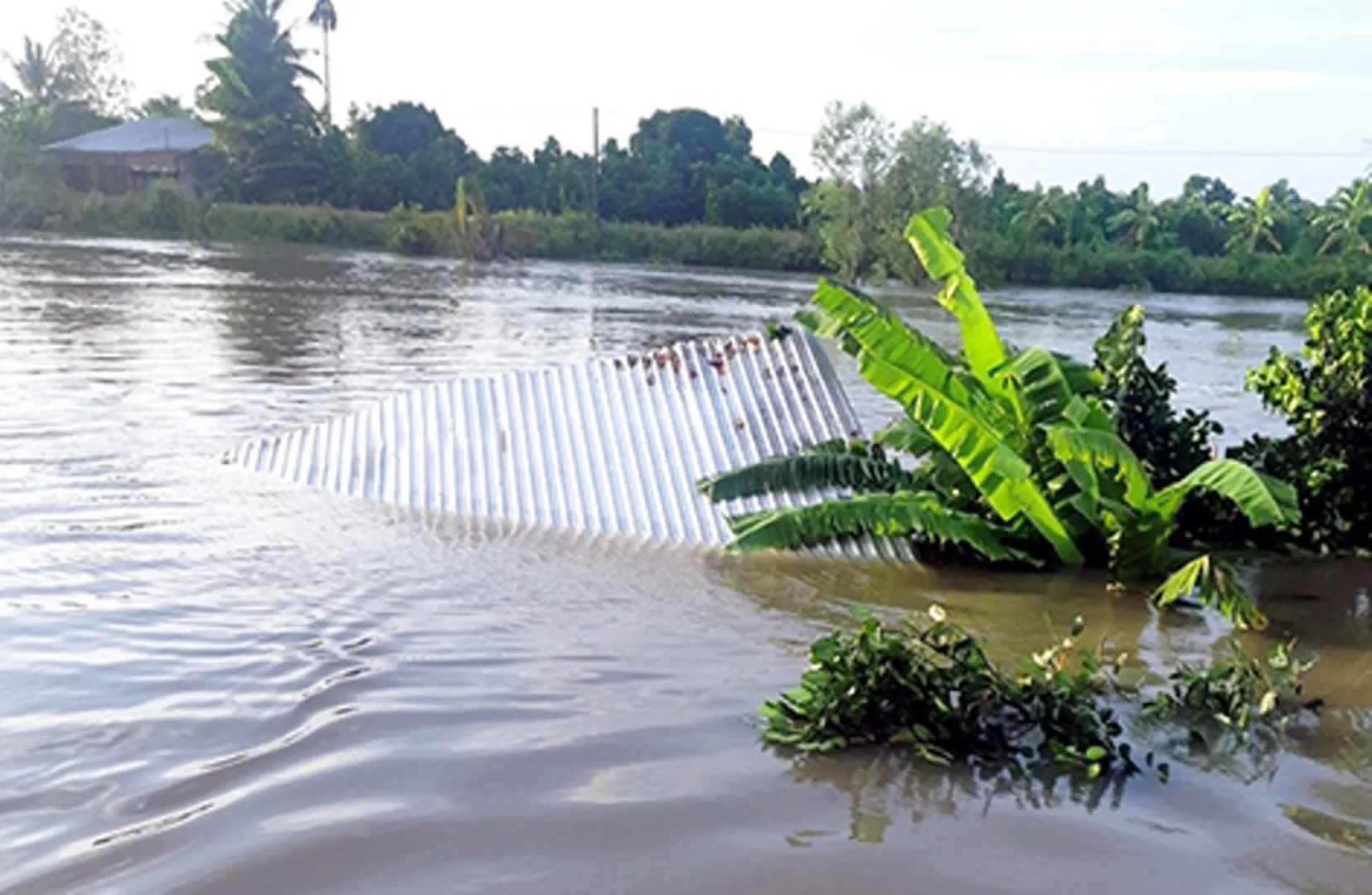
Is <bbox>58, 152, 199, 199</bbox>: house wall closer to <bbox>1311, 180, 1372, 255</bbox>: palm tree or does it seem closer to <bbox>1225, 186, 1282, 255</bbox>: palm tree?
<bbox>1225, 186, 1282, 255</bbox>: palm tree

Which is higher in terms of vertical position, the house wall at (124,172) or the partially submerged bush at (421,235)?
the house wall at (124,172)

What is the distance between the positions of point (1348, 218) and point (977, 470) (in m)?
60.3

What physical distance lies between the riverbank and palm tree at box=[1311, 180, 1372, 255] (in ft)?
12.2


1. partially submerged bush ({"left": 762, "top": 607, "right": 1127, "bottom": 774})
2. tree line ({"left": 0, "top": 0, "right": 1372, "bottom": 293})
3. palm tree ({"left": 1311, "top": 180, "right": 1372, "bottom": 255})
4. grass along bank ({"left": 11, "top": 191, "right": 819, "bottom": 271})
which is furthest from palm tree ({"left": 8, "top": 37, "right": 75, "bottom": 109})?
partially submerged bush ({"left": 762, "top": 607, "right": 1127, "bottom": 774})

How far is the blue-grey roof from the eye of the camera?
196 ft

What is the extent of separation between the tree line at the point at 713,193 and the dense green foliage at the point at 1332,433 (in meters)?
34.3

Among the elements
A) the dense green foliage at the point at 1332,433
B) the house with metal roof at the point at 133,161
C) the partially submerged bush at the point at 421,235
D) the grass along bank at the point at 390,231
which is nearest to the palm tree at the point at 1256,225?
the grass along bank at the point at 390,231

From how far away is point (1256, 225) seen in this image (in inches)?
2361

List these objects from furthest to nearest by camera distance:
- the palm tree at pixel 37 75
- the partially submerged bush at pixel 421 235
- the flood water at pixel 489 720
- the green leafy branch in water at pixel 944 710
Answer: the palm tree at pixel 37 75
the partially submerged bush at pixel 421 235
the green leafy branch in water at pixel 944 710
the flood water at pixel 489 720

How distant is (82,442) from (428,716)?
714 centimetres

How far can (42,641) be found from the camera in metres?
6.02

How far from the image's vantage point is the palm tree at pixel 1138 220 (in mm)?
61938

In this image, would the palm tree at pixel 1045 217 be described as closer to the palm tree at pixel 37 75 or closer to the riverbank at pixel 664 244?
the riverbank at pixel 664 244

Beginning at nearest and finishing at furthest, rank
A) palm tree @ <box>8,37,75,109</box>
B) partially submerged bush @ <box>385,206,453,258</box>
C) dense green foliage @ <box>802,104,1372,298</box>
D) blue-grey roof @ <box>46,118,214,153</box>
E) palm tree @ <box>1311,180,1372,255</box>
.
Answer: dense green foliage @ <box>802,104,1372,298</box> → partially submerged bush @ <box>385,206,453,258</box> → palm tree @ <box>1311,180,1372,255</box> → blue-grey roof @ <box>46,118,214,153</box> → palm tree @ <box>8,37,75,109</box>
